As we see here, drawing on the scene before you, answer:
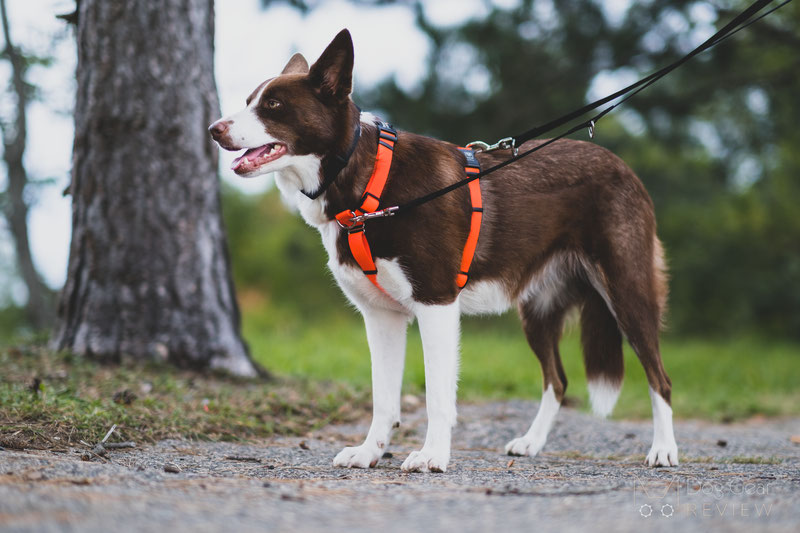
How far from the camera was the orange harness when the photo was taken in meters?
3.13

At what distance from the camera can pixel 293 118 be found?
10.3ft

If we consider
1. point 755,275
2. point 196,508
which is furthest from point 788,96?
point 196,508

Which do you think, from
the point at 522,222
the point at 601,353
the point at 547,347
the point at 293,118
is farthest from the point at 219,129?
the point at 601,353

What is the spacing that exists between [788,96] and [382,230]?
8.39m

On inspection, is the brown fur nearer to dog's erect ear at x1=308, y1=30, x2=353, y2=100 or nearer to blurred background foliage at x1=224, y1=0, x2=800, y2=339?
dog's erect ear at x1=308, y1=30, x2=353, y2=100

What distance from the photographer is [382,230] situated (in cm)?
314

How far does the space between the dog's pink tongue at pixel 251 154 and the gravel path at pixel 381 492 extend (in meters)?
1.28

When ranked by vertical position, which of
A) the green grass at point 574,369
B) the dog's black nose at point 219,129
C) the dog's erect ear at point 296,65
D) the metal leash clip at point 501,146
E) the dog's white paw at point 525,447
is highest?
the dog's erect ear at point 296,65

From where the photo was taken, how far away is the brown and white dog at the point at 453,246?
3143 millimetres

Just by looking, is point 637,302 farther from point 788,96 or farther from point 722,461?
point 788,96

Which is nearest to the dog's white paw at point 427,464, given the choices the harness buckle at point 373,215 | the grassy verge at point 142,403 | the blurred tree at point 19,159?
the harness buckle at point 373,215

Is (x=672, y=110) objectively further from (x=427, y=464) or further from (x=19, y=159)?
(x=19, y=159)

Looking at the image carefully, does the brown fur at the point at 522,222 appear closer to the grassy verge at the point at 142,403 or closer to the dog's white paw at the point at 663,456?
the dog's white paw at the point at 663,456

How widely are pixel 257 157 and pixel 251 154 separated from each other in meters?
0.03
